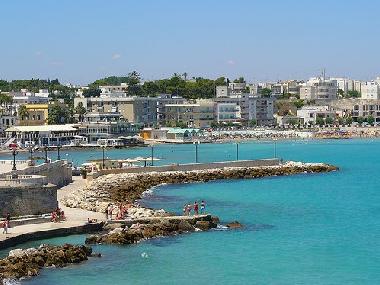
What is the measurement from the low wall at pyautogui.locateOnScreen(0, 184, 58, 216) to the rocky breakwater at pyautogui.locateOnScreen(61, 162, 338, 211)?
3588 millimetres

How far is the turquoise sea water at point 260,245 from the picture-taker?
2830cm

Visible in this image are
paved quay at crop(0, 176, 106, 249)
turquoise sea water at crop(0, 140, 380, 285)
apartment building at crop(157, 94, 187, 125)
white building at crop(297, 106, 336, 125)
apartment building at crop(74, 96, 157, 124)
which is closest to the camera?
turquoise sea water at crop(0, 140, 380, 285)

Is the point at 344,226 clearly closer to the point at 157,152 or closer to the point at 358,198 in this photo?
the point at 358,198

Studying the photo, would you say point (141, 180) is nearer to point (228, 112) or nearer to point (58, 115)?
point (58, 115)

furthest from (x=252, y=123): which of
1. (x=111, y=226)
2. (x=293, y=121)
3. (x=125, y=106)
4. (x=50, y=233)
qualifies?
(x=50, y=233)

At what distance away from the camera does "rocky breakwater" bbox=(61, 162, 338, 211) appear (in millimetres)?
43125

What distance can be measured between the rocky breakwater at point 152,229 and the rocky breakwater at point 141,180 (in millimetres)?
4344

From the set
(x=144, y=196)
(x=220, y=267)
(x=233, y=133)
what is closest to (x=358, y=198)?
(x=144, y=196)

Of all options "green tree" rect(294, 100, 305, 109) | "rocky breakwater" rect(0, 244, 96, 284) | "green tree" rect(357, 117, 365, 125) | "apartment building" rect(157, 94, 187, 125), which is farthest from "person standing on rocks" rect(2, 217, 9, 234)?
"green tree" rect(294, 100, 305, 109)

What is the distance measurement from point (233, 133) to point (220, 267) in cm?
9971

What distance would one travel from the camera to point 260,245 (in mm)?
33500

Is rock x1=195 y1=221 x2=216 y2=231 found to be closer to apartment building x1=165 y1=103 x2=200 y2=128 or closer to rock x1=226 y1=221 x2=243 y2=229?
rock x1=226 y1=221 x2=243 y2=229

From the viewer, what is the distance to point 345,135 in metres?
140

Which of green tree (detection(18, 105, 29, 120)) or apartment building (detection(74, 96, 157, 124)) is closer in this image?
green tree (detection(18, 105, 29, 120))
